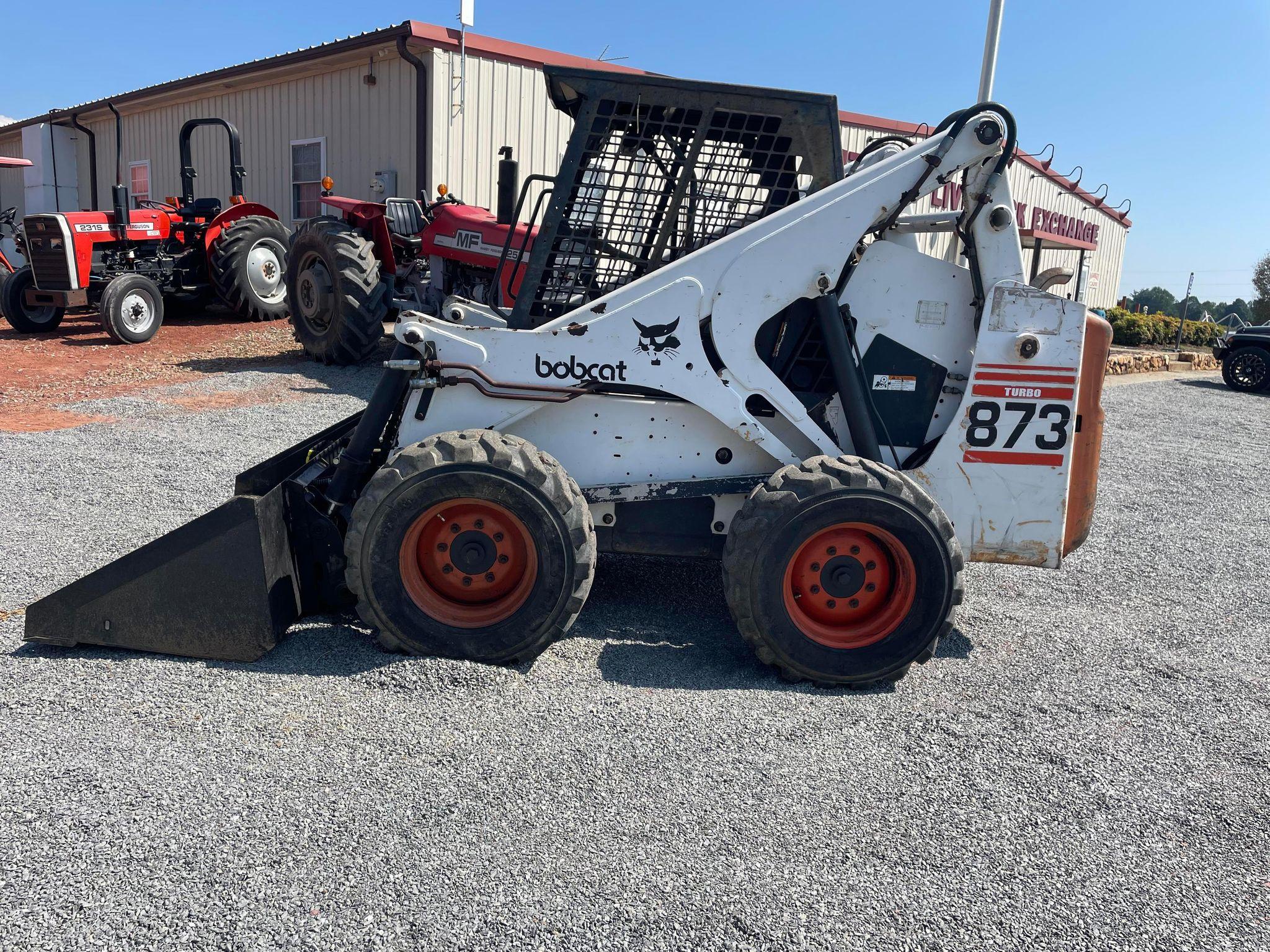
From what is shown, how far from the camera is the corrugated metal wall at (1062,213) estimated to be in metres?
19.3

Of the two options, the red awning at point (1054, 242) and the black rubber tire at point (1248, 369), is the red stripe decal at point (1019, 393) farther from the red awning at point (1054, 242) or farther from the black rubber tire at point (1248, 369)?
the red awning at point (1054, 242)

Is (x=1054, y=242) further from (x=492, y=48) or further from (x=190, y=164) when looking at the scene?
(x=190, y=164)

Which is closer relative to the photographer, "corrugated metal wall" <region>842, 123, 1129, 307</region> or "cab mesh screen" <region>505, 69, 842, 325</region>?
"cab mesh screen" <region>505, 69, 842, 325</region>

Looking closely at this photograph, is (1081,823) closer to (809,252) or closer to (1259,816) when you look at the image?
(1259,816)

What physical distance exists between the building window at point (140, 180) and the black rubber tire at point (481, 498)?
20.7 metres

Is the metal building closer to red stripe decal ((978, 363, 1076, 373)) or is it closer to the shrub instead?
the shrub

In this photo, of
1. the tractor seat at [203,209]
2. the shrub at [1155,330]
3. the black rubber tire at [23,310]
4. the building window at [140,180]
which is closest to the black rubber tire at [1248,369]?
the shrub at [1155,330]

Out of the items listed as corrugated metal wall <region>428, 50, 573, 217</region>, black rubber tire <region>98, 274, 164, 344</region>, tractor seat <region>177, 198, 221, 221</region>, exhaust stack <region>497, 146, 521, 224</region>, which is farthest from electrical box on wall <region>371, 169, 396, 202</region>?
exhaust stack <region>497, 146, 521, 224</region>

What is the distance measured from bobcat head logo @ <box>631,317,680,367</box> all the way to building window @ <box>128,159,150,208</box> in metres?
20.8

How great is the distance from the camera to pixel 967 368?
4270 mm

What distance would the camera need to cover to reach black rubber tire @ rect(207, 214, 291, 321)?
1339cm

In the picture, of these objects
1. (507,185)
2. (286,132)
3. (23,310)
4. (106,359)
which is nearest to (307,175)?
(286,132)

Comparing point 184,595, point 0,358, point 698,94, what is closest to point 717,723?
point 184,595

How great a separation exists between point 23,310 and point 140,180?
859cm
